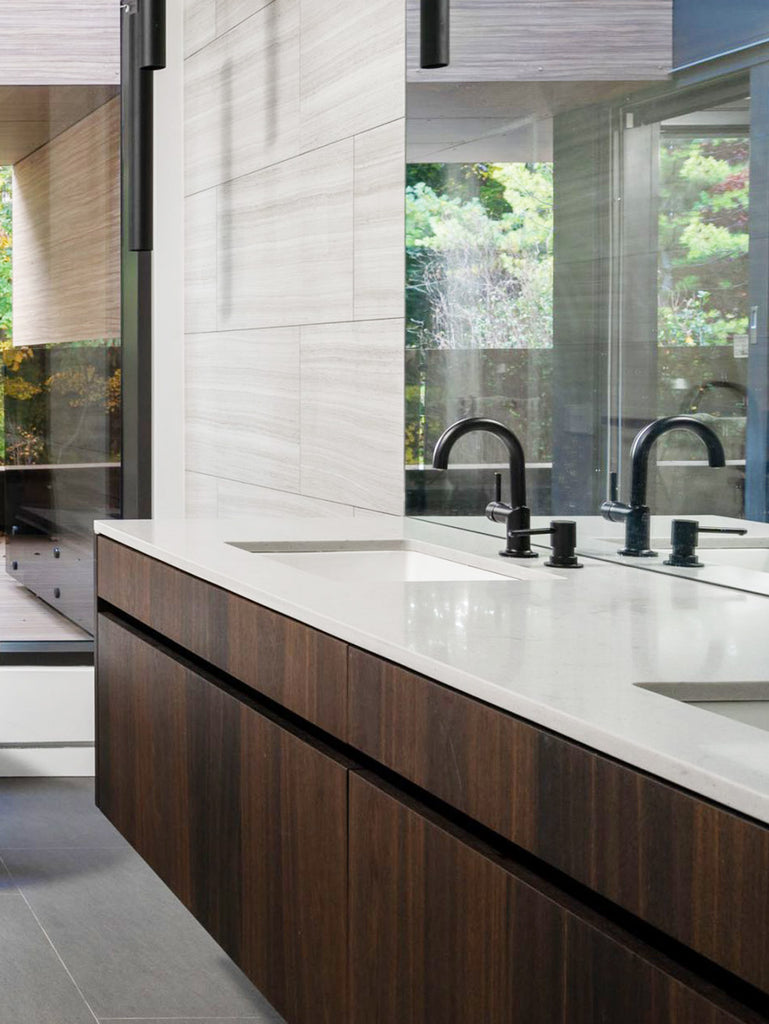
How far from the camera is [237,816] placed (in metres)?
2.03

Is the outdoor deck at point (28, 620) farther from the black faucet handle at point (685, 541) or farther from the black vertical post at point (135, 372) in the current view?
the black faucet handle at point (685, 541)

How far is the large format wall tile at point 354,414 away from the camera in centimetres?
301

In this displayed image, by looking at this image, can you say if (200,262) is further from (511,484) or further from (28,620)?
(511,484)

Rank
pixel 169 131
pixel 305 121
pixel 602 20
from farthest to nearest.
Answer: pixel 169 131 → pixel 305 121 → pixel 602 20

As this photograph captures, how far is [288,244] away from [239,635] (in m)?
1.70

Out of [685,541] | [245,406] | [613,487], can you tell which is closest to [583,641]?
[685,541]

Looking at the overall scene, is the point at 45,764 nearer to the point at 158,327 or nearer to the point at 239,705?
the point at 158,327

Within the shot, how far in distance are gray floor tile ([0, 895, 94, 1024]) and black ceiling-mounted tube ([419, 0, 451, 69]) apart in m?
1.77

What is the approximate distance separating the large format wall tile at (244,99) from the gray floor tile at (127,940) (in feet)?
5.89

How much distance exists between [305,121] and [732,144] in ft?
5.91

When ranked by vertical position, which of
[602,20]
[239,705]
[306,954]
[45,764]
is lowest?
[45,764]

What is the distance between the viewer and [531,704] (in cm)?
120

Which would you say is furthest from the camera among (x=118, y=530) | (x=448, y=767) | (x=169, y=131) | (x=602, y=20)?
(x=169, y=131)

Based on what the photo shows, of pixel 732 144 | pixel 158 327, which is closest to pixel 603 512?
pixel 732 144
